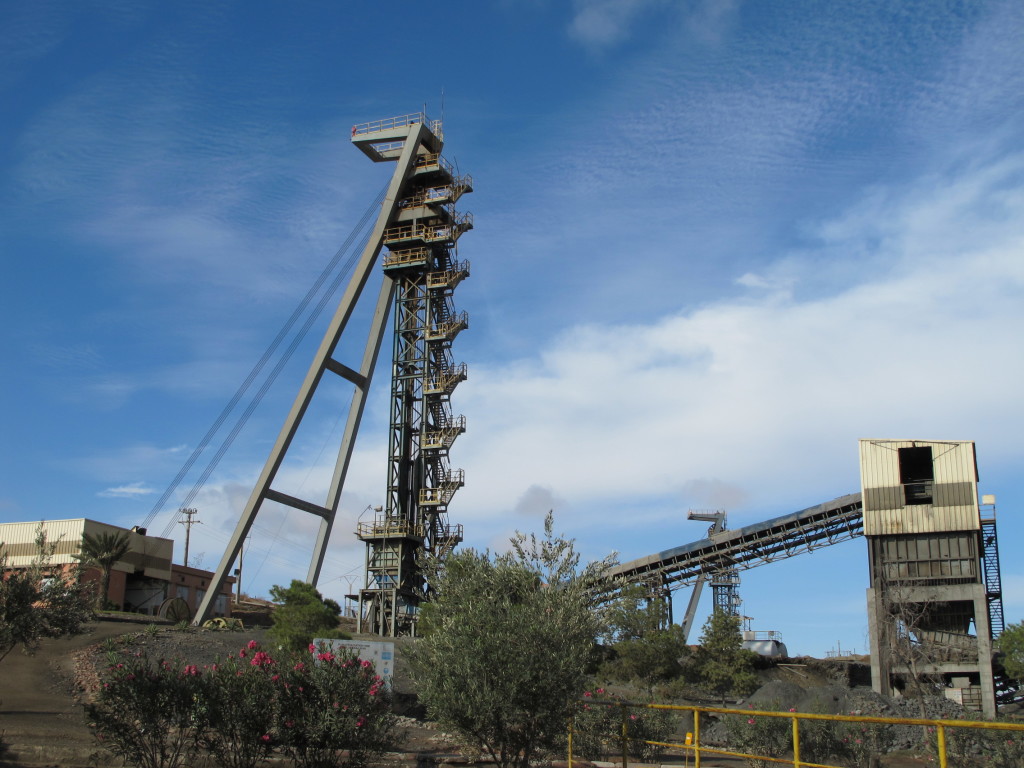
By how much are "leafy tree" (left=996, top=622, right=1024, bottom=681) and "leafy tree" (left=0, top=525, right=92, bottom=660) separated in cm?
4301

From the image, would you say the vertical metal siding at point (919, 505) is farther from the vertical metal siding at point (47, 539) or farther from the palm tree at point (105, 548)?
the vertical metal siding at point (47, 539)

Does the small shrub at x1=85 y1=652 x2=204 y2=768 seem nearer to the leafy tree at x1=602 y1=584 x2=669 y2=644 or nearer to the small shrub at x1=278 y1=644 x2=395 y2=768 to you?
the small shrub at x1=278 y1=644 x2=395 y2=768

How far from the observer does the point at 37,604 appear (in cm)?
2077

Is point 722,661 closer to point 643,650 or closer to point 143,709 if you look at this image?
point 643,650

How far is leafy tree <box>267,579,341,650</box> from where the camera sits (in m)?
34.4

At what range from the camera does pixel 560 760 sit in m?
17.8

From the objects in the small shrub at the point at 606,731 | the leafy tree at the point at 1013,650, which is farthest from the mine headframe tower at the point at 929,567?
the small shrub at the point at 606,731

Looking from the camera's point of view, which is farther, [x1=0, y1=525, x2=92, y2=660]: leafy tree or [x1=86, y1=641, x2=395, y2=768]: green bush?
[x1=0, y1=525, x2=92, y2=660]: leafy tree

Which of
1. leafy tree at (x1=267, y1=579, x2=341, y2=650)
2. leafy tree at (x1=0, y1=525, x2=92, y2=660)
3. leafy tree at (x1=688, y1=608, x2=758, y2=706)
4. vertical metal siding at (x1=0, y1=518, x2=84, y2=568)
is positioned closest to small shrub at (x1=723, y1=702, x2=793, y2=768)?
leafy tree at (x1=0, y1=525, x2=92, y2=660)

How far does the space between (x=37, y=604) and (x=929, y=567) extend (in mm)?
38385

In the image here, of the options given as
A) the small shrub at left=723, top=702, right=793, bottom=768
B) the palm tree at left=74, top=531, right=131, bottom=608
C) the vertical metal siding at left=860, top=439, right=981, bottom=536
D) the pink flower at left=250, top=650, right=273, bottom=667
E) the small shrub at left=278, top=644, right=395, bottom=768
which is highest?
the vertical metal siding at left=860, top=439, right=981, bottom=536

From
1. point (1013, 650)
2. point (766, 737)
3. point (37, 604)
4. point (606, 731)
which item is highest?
point (37, 604)

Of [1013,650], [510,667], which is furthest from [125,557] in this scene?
[1013,650]

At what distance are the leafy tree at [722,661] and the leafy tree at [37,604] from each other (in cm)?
3027
